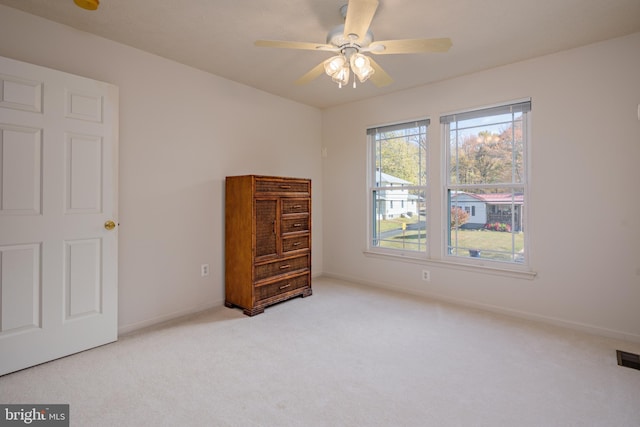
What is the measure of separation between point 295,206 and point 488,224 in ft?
6.69

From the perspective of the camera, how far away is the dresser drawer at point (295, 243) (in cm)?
355

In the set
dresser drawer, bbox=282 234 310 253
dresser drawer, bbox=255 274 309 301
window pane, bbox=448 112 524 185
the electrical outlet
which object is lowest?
dresser drawer, bbox=255 274 309 301

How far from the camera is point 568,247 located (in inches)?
113

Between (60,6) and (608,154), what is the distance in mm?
4231

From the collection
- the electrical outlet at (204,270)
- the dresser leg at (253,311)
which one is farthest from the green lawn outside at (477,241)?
the electrical outlet at (204,270)

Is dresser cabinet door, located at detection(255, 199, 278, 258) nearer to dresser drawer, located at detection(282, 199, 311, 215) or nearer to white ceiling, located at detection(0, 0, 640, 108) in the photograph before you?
dresser drawer, located at detection(282, 199, 311, 215)

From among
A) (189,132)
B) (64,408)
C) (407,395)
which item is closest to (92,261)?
(64,408)

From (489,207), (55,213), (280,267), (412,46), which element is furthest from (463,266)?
(55,213)

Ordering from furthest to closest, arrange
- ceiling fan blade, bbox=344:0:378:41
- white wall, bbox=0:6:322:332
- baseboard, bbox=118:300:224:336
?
baseboard, bbox=118:300:224:336, white wall, bbox=0:6:322:332, ceiling fan blade, bbox=344:0:378:41

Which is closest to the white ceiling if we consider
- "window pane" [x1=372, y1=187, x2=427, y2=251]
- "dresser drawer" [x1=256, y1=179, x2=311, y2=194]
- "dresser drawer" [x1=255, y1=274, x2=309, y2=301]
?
"dresser drawer" [x1=256, y1=179, x2=311, y2=194]

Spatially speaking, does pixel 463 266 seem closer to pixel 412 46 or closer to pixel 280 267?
pixel 280 267

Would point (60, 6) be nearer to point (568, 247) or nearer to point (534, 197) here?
point (534, 197)

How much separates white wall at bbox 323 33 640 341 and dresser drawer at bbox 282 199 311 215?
1.52m

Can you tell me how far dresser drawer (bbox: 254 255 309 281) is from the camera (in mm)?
3279
